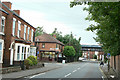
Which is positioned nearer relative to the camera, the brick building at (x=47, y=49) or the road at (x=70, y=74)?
the road at (x=70, y=74)

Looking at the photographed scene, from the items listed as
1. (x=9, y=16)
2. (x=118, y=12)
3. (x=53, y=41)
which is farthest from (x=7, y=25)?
(x=53, y=41)

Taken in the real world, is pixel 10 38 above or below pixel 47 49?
above

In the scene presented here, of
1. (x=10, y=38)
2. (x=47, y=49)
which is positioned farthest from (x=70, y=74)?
(x=47, y=49)

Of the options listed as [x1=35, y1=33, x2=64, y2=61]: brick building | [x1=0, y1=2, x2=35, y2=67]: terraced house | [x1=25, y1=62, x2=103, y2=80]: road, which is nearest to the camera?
[x1=25, y1=62, x2=103, y2=80]: road

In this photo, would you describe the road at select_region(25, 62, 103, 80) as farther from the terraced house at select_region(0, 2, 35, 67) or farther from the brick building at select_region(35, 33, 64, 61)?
the brick building at select_region(35, 33, 64, 61)

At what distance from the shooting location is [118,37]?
1057 cm

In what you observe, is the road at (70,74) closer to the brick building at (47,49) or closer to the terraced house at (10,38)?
the terraced house at (10,38)

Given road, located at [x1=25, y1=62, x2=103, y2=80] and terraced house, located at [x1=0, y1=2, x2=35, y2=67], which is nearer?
road, located at [x1=25, y1=62, x2=103, y2=80]

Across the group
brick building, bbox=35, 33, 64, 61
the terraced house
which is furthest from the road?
brick building, bbox=35, 33, 64, 61

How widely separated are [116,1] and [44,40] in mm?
53355

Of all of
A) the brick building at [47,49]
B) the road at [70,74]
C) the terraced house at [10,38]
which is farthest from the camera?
the brick building at [47,49]

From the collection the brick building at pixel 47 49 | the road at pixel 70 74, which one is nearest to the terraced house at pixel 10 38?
the road at pixel 70 74

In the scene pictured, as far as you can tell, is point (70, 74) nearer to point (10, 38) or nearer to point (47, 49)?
point (10, 38)

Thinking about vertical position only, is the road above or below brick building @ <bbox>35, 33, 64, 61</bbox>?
below
